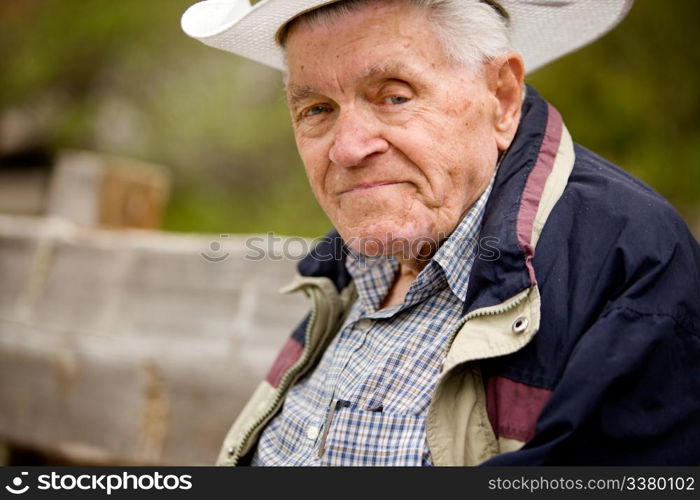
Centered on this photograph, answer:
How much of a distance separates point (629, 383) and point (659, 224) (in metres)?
0.37

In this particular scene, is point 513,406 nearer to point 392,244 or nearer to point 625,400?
point 625,400

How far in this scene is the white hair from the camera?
5.87 feet

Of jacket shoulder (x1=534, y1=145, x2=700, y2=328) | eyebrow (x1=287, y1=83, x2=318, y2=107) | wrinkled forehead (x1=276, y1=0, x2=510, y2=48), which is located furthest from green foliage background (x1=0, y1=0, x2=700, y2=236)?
jacket shoulder (x1=534, y1=145, x2=700, y2=328)

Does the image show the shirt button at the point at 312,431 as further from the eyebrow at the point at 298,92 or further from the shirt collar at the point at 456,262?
the eyebrow at the point at 298,92

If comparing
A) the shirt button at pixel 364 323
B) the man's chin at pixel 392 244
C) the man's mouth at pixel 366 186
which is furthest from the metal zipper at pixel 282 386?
the man's mouth at pixel 366 186

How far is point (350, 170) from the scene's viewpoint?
1880 millimetres

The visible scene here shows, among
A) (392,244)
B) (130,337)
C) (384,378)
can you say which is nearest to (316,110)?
(392,244)

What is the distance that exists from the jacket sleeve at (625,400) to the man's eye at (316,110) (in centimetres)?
88

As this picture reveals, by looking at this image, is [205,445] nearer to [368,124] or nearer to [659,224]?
[368,124]

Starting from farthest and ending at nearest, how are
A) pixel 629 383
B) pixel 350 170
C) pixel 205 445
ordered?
pixel 205 445, pixel 350 170, pixel 629 383

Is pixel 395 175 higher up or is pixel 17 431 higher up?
pixel 395 175

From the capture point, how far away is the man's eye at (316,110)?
6.40ft

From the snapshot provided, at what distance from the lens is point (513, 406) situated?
158 centimetres
